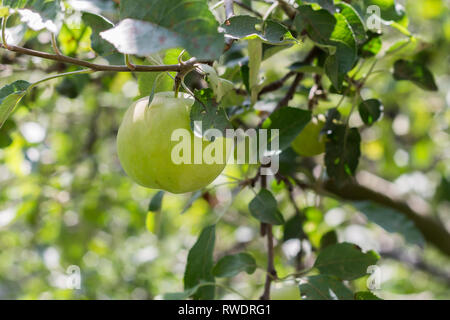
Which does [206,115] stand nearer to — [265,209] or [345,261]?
[265,209]

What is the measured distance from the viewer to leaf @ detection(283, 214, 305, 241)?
4.11ft

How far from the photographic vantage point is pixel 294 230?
4.12 ft

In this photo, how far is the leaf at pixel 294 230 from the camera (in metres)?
1.25

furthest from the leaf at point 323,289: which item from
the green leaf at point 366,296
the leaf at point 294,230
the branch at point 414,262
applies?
the branch at point 414,262

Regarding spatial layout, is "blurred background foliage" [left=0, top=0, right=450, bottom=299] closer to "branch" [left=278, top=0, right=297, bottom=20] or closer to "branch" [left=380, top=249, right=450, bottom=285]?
"branch" [left=380, top=249, right=450, bottom=285]

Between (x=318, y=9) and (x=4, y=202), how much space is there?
6.01ft

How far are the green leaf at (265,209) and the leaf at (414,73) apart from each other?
0.42 meters

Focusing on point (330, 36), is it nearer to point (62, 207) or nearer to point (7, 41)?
point (7, 41)

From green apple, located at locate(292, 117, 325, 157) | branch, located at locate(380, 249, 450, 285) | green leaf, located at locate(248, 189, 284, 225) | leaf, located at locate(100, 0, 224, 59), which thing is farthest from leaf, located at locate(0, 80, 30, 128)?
branch, located at locate(380, 249, 450, 285)

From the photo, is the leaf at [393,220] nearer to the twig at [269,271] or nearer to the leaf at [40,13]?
the twig at [269,271]

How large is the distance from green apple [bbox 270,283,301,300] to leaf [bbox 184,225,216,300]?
0.15 metres

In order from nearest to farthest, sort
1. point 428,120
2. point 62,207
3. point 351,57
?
point 351,57
point 62,207
point 428,120

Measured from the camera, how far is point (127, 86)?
2188 millimetres
